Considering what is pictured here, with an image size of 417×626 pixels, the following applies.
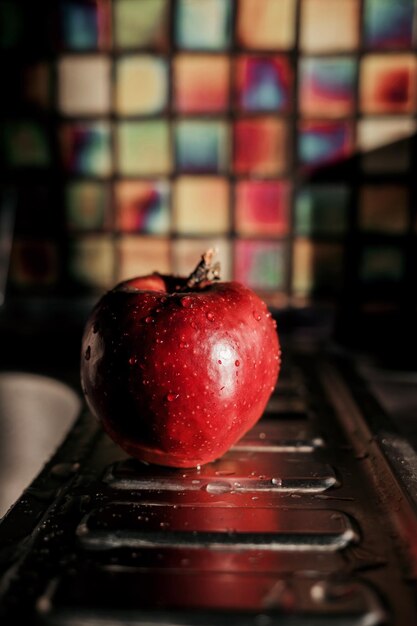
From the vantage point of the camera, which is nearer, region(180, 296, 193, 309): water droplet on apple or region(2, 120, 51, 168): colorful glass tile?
region(180, 296, 193, 309): water droplet on apple

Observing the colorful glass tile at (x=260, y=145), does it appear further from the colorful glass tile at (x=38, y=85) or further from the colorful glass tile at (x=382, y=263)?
the colorful glass tile at (x=38, y=85)

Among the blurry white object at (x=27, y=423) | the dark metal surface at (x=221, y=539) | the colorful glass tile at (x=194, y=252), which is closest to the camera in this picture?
the dark metal surface at (x=221, y=539)

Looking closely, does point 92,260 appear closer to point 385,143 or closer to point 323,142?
point 323,142

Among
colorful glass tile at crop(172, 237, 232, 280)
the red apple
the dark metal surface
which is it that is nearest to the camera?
the dark metal surface

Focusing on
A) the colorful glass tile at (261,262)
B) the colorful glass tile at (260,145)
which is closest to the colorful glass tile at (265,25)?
the colorful glass tile at (260,145)

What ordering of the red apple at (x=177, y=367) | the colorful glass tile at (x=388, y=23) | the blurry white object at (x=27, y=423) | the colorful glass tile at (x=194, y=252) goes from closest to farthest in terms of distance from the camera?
1. the red apple at (x=177, y=367)
2. the blurry white object at (x=27, y=423)
3. the colorful glass tile at (x=388, y=23)
4. the colorful glass tile at (x=194, y=252)

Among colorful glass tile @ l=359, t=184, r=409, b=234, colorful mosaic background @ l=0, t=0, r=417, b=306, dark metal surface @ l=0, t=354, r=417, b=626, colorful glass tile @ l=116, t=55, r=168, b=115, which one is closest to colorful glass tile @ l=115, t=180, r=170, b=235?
colorful mosaic background @ l=0, t=0, r=417, b=306

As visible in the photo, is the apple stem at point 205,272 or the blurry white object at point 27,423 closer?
the apple stem at point 205,272

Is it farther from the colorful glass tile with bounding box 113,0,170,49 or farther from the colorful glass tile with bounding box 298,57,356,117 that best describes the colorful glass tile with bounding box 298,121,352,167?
the colorful glass tile with bounding box 113,0,170,49
